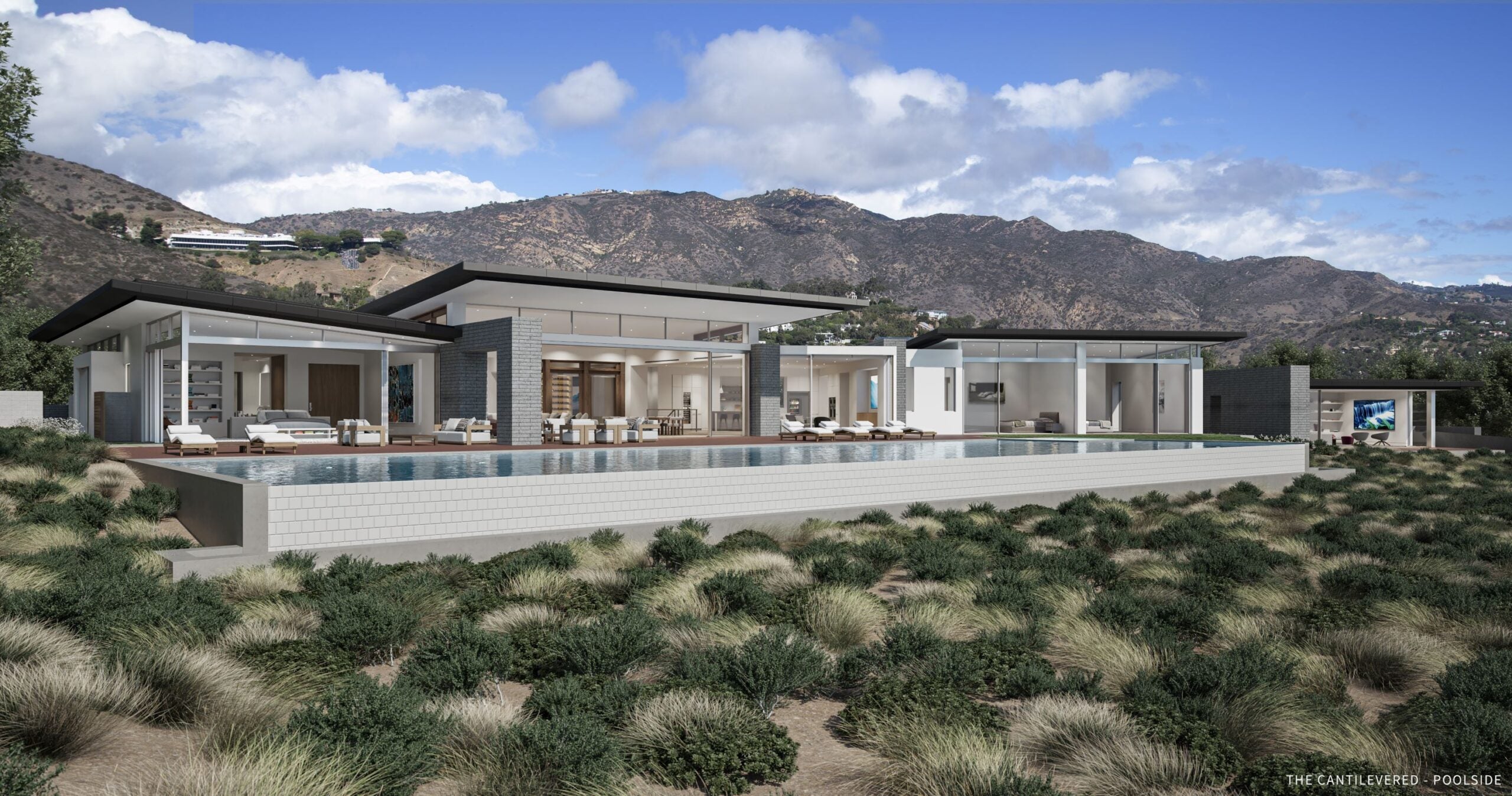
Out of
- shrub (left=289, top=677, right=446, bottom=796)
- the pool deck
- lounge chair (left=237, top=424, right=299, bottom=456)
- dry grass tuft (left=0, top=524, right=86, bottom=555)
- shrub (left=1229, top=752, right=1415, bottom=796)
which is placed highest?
lounge chair (left=237, top=424, right=299, bottom=456)

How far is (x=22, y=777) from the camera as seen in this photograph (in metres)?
2.84

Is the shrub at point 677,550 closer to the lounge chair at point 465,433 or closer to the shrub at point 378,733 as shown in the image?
the shrub at point 378,733

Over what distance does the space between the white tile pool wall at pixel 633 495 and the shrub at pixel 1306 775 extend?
24.3ft

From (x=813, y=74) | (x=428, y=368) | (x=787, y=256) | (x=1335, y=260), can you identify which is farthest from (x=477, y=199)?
(x=428, y=368)

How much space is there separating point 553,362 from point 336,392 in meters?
5.47

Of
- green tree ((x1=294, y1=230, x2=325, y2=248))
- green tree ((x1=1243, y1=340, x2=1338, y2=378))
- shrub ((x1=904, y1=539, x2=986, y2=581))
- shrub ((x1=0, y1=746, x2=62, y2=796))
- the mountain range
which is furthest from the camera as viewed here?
green tree ((x1=294, y1=230, x2=325, y2=248))

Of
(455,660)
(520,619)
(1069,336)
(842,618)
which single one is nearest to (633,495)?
(520,619)

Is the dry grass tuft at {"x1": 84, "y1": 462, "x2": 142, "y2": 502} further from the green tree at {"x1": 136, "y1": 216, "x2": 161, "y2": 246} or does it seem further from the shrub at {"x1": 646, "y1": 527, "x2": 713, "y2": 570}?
the green tree at {"x1": 136, "y1": 216, "x2": 161, "y2": 246}

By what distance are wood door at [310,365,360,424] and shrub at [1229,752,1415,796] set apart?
2116 centimetres

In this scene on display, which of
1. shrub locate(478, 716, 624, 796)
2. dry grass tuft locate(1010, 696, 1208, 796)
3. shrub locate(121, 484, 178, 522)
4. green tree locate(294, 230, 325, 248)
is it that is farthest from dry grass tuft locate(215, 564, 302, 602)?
green tree locate(294, 230, 325, 248)

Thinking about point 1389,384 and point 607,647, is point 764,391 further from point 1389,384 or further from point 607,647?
point 1389,384


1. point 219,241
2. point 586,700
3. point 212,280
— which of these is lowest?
point 586,700

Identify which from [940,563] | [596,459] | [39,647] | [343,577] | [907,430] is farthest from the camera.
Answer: [907,430]

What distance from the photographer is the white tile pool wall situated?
8.45 meters
